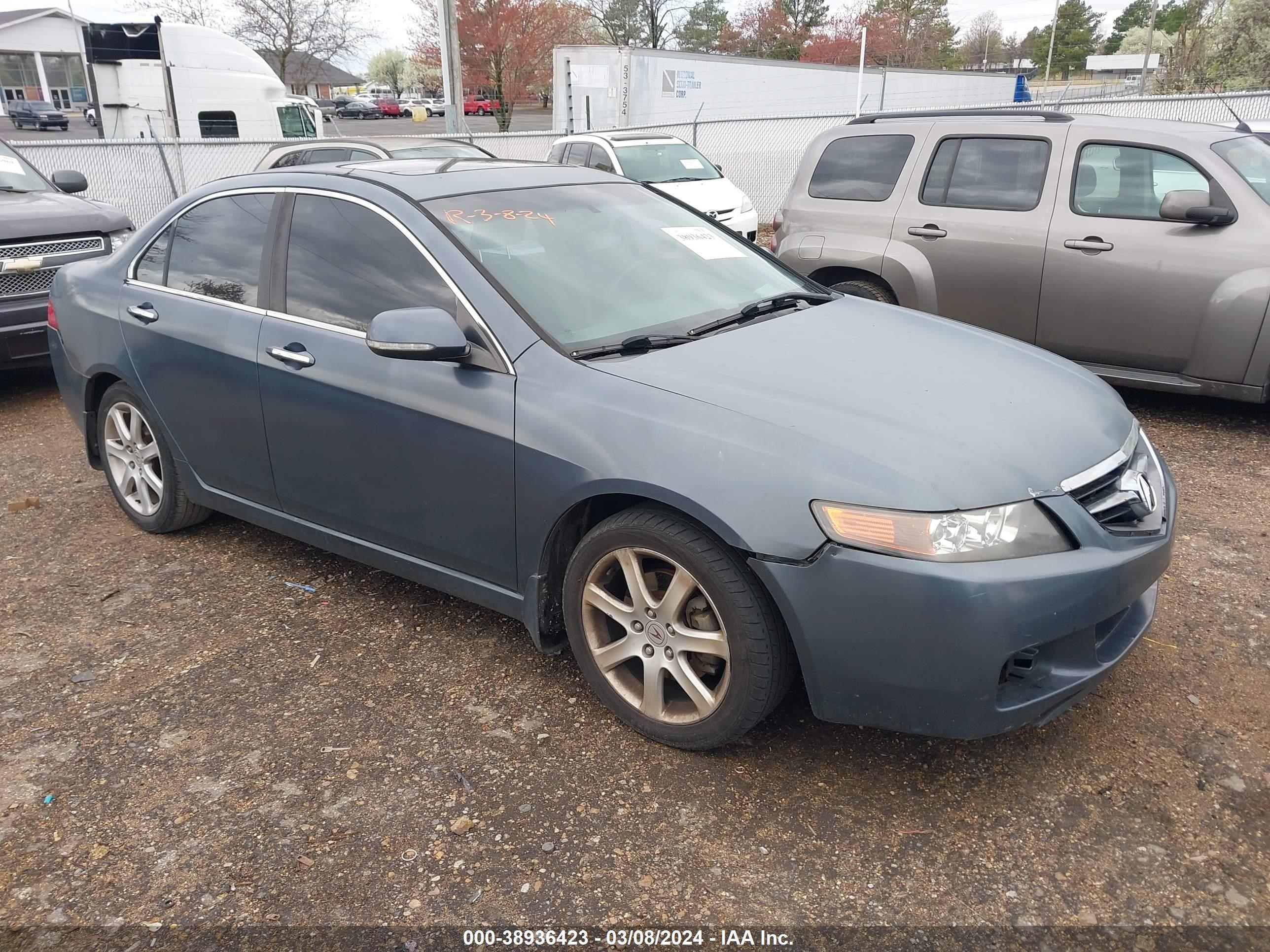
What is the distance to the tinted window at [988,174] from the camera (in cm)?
611

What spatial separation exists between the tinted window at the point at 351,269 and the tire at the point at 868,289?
3909 millimetres

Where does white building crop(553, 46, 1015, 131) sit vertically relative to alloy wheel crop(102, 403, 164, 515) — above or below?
above

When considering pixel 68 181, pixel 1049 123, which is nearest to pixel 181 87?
pixel 68 181

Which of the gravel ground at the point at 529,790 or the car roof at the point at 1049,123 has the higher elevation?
the car roof at the point at 1049,123

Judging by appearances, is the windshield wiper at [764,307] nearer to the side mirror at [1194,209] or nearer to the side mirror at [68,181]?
the side mirror at [1194,209]

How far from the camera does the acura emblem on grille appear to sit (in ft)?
9.05

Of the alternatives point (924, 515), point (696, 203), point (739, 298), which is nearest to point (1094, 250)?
point (739, 298)

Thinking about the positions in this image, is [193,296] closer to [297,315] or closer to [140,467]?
[297,315]

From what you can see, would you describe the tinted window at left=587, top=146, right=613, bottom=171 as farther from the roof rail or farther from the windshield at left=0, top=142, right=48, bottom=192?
the windshield at left=0, top=142, right=48, bottom=192

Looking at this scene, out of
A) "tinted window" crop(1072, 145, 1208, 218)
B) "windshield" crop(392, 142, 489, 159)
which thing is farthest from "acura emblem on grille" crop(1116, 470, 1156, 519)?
"windshield" crop(392, 142, 489, 159)

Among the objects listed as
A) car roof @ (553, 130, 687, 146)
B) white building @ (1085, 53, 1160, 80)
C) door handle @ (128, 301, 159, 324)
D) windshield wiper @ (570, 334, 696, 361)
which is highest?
white building @ (1085, 53, 1160, 80)

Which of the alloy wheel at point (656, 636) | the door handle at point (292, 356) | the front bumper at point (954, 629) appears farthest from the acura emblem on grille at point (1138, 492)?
the door handle at point (292, 356)

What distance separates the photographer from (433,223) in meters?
3.31

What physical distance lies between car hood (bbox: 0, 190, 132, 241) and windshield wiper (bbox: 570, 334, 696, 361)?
19.2 feet
